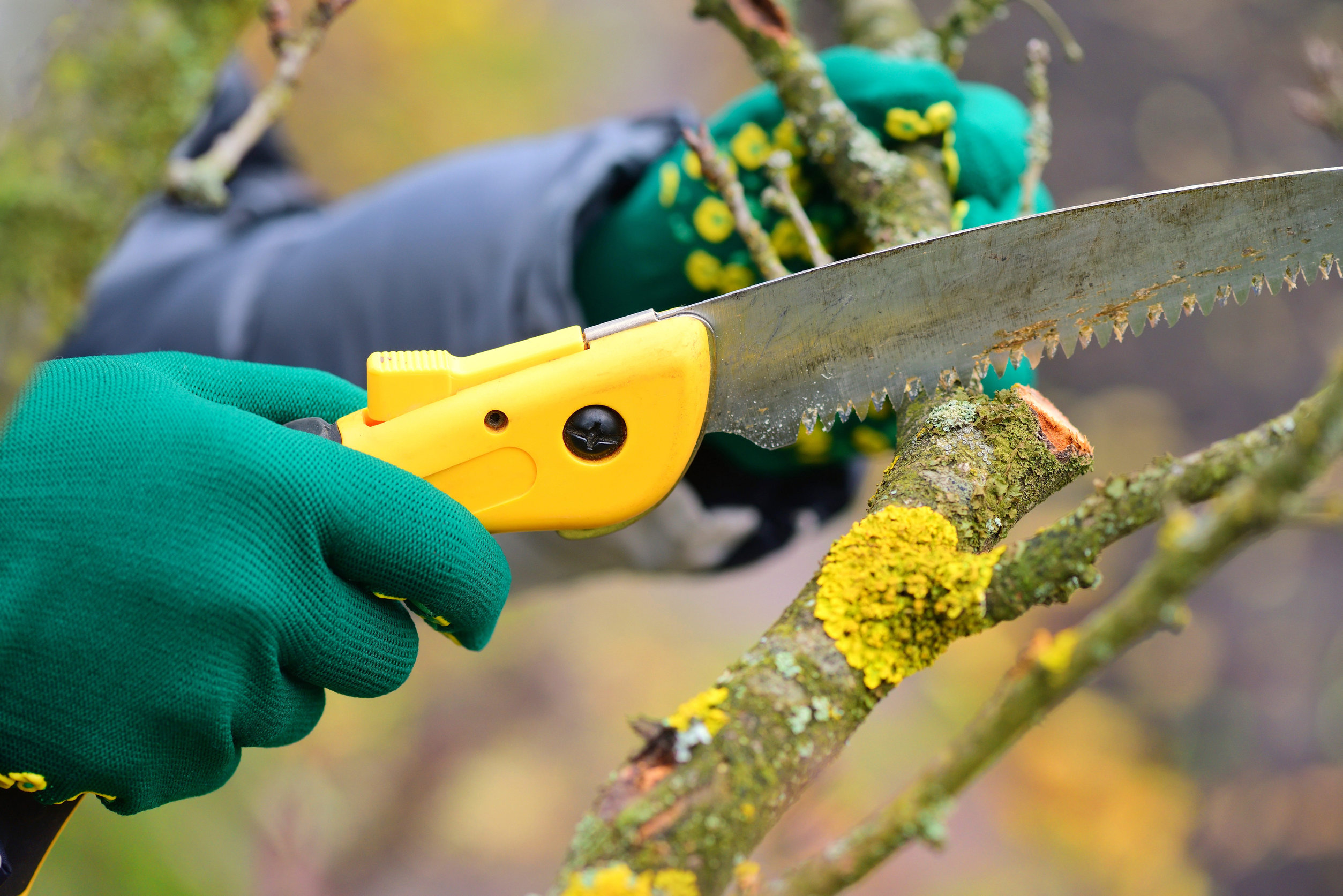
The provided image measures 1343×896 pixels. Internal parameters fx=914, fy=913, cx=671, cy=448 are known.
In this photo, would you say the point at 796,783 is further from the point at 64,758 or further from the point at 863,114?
the point at 863,114

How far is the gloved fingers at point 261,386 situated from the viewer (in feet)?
3.17

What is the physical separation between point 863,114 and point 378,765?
9.78ft

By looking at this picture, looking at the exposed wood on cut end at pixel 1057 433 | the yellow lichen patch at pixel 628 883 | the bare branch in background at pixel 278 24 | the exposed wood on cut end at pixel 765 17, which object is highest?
the bare branch in background at pixel 278 24

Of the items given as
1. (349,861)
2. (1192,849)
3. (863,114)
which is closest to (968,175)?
(863,114)

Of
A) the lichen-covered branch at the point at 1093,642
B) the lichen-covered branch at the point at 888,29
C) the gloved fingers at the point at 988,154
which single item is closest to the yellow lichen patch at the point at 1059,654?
the lichen-covered branch at the point at 1093,642

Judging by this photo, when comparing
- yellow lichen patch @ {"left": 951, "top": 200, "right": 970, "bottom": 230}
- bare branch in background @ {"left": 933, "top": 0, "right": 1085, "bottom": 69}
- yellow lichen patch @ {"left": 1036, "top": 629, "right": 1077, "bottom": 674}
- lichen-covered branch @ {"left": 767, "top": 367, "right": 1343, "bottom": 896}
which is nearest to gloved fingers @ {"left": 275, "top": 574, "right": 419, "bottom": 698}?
lichen-covered branch @ {"left": 767, "top": 367, "right": 1343, "bottom": 896}

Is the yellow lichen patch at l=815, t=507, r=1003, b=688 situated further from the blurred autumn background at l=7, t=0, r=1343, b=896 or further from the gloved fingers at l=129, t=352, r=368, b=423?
the blurred autumn background at l=7, t=0, r=1343, b=896

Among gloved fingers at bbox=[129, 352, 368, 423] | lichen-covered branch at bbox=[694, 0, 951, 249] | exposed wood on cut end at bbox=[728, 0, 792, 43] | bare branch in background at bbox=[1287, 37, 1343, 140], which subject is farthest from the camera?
exposed wood on cut end at bbox=[728, 0, 792, 43]

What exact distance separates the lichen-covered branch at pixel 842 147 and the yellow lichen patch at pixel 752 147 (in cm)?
9

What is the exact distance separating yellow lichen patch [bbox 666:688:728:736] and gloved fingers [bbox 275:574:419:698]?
1.21 ft

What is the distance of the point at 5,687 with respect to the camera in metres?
0.81

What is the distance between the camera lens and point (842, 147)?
1.24 m

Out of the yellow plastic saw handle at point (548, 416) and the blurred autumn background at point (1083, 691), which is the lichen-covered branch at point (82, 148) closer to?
the yellow plastic saw handle at point (548, 416)

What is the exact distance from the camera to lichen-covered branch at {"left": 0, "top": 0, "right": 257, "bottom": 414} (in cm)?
47
